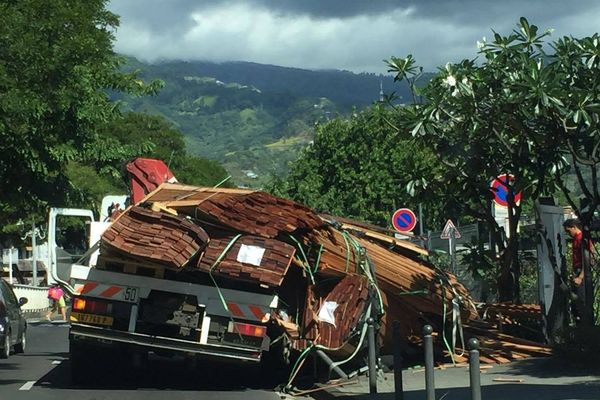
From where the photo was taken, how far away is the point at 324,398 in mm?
11578

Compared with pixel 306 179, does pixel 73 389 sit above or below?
below

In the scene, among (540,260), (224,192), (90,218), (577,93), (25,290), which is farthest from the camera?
(25,290)

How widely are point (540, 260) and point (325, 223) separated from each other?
321cm

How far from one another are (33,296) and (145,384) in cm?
3615

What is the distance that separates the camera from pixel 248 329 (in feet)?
38.3

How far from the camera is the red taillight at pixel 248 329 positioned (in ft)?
38.2

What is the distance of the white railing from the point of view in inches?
1797

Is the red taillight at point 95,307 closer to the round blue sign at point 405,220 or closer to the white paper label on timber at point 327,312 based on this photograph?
the white paper label on timber at point 327,312

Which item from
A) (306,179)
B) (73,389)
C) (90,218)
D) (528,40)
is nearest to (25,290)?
(306,179)

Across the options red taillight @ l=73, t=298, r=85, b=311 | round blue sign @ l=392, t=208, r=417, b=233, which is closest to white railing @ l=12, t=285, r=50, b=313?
round blue sign @ l=392, t=208, r=417, b=233

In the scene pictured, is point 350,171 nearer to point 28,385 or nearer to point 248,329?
point 28,385

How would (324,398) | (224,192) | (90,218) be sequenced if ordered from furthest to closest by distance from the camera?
(90,218)
(224,192)
(324,398)

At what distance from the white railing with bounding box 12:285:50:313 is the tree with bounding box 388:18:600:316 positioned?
35226mm

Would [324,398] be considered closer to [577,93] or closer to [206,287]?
[206,287]
